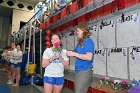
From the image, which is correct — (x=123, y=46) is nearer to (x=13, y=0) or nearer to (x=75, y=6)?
(x=75, y=6)

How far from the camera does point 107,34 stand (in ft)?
14.6

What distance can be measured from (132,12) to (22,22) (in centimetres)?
1532

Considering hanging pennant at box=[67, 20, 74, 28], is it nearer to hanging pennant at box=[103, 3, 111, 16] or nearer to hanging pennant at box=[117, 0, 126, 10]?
hanging pennant at box=[103, 3, 111, 16]

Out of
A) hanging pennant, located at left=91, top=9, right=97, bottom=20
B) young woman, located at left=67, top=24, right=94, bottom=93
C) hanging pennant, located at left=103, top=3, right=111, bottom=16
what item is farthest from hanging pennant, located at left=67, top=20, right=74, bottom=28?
young woman, located at left=67, top=24, right=94, bottom=93

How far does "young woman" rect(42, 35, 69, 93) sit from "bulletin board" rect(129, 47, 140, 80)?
55.4 inches

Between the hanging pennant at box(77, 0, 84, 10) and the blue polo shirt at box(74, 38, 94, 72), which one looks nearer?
the blue polo shirt at box(74, 38, 94, 72)

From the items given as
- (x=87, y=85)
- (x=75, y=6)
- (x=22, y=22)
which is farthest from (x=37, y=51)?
(x=22, y=22)

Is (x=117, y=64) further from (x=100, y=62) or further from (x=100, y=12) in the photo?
(x=100, y=12)

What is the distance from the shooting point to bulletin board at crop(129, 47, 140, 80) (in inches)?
137

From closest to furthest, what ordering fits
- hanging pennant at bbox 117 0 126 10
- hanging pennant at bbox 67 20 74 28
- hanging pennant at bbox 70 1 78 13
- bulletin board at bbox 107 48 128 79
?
hanging pennant at bbox 117 0 126 10 < bulletin board at bbox 107 48 128 79 < hanging pennant at bbox 70 1 78 13 < hanging pennant at bbox 67 20 74 28

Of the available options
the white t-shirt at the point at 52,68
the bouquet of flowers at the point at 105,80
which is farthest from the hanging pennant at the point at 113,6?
the white t-shirt at the point at 52,68

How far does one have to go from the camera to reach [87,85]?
2.39m

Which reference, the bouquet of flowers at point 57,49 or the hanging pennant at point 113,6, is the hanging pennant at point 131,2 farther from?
the bouquet of flowers at point 57,49

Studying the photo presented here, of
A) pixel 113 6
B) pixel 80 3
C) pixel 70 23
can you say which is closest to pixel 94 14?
pixel 80 3
